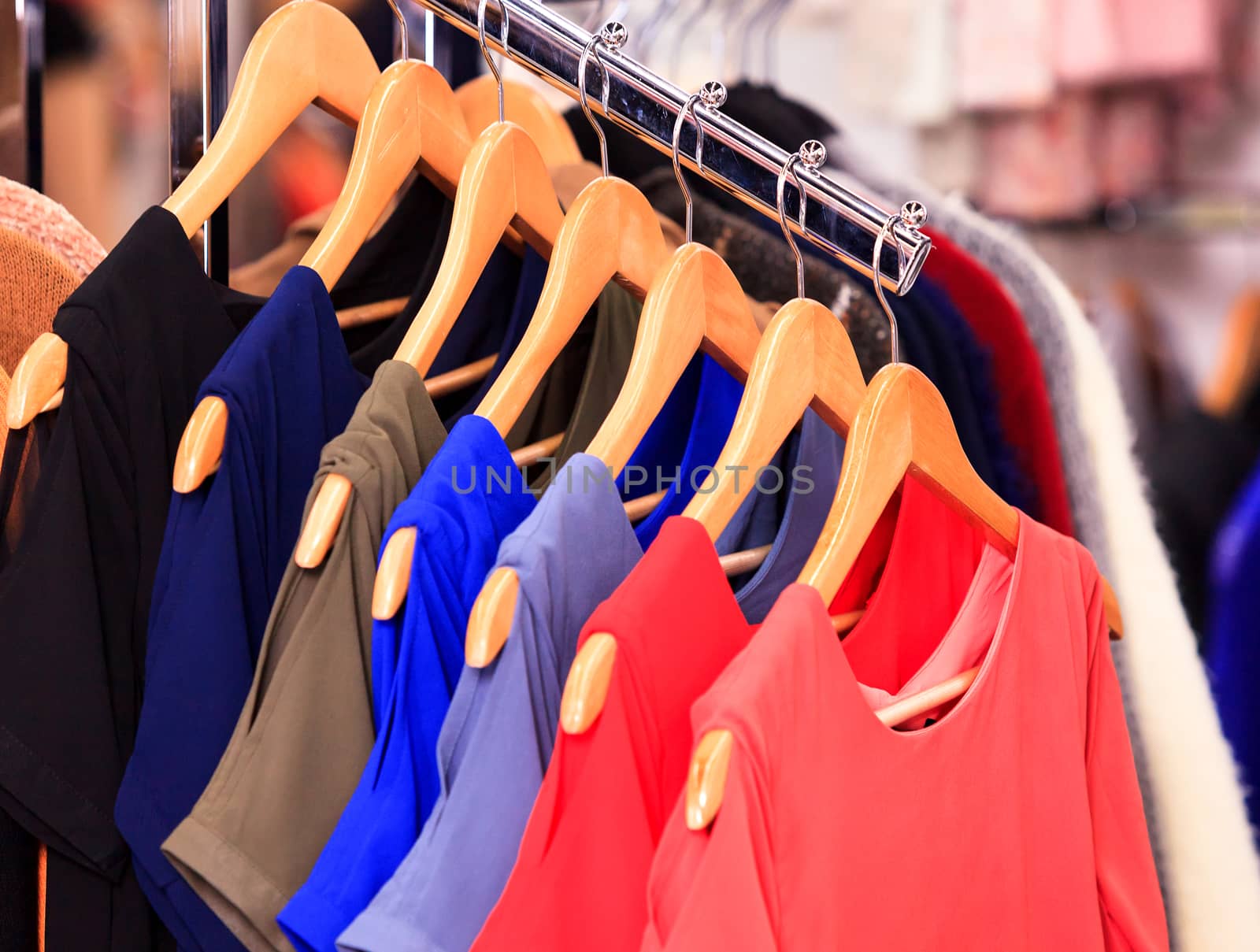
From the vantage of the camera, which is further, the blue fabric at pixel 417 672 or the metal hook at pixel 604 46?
the metal hook at pixel 604 46

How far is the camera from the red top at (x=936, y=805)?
0.59m

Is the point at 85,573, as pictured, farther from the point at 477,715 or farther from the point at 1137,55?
the point at 1137,55

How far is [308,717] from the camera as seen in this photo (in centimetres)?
69

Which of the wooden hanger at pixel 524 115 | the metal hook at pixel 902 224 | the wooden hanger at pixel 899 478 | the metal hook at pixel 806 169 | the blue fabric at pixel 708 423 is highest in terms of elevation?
the wooden hanger at pixel 524 115

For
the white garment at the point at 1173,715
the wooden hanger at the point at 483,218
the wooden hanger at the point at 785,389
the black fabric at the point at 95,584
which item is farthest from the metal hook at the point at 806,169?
the black fabric at the point at 95,584

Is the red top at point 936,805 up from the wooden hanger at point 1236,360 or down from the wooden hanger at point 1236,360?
down

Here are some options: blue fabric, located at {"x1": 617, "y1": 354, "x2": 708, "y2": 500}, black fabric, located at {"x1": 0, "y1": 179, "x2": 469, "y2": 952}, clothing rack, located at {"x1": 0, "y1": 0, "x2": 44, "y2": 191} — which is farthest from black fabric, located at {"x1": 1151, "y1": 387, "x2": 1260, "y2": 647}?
clothing rack, located at {"x1": 0, "y1": 0, "x2": 44, "y2": 191}

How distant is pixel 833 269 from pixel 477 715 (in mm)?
576

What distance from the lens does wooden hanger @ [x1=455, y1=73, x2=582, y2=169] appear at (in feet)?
3.79

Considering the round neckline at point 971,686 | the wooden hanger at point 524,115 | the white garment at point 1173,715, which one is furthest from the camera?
the wooden hanger at point 524,115

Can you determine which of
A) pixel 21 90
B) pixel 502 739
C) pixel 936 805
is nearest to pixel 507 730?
pixel 502 739

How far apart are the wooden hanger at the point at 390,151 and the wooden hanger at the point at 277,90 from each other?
1.6 inches

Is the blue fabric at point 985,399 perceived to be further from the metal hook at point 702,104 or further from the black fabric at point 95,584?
the black fabric at point 95,584

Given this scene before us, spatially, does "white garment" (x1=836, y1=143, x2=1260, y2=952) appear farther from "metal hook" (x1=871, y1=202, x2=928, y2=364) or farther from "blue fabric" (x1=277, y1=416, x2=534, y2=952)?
"blue fabric" (x1=277, y1=416, x2=534, y2=952)
